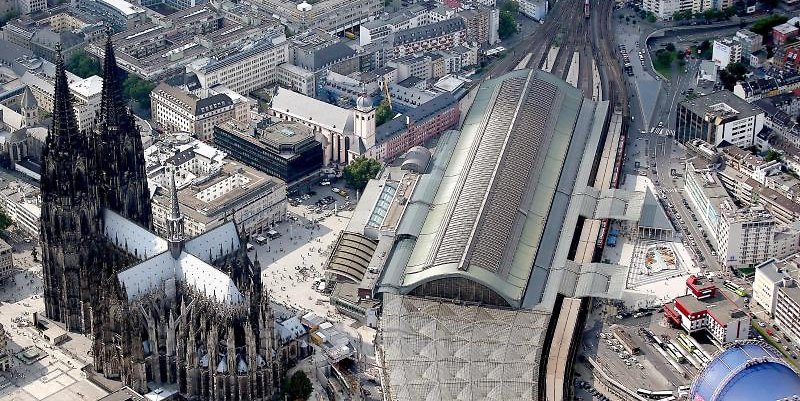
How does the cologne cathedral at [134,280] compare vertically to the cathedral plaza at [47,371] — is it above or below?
above

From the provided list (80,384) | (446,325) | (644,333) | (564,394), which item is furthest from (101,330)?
(644,333)

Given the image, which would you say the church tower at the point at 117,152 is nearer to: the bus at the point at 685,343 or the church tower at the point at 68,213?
the church tower at the point at 68,213

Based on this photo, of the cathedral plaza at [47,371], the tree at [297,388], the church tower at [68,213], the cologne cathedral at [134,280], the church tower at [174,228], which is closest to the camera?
the cologne cathedral at [134,280]

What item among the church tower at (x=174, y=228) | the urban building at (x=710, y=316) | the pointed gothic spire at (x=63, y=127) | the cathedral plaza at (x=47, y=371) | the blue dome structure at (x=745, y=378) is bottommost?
the cathedral plaza at (x=47, y=371)

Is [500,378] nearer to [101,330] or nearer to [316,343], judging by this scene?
[316,343]

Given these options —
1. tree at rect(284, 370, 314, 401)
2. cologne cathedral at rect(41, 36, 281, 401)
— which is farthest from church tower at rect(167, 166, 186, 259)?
tree at rect(284, 370, 314, 401)

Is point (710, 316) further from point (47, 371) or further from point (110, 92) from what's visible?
point (47, 371)

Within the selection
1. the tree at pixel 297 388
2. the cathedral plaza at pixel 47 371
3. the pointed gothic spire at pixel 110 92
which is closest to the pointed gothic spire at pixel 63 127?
the pointed gothic spire at pixel 110 92

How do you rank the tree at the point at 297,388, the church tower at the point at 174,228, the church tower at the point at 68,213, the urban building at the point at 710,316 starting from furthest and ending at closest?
1. the urban building at the point at 710,316
2. the church tower at the point at 68,213
3. the church tower at the point at 174,228
4. the tree at the point at 297,388
